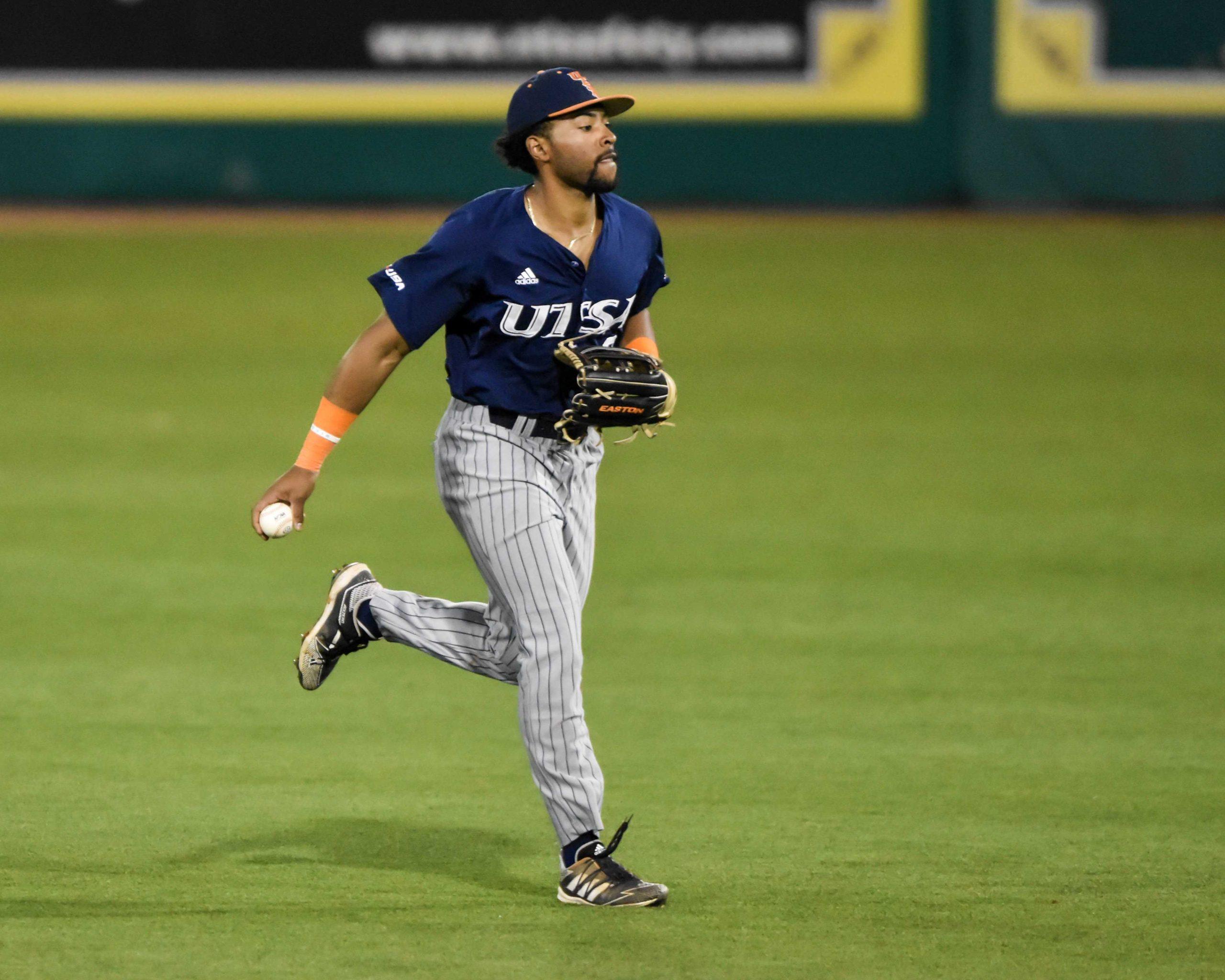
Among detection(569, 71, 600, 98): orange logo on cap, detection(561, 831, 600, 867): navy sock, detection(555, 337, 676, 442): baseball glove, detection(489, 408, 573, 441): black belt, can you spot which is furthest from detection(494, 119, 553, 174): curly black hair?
detection(561, 831, 600, 867): navy sock

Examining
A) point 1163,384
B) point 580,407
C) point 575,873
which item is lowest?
point 1163,384

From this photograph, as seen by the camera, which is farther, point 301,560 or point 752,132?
point 752,132

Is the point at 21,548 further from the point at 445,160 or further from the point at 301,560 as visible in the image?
the point at 445,160

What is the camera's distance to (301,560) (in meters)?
8.16

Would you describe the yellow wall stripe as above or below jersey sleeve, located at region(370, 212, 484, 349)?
below

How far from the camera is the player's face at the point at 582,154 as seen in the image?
4.50m

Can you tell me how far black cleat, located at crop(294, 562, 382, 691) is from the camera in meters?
5.01

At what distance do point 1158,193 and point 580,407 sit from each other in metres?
15.2

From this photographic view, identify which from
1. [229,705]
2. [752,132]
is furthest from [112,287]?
[229,705]

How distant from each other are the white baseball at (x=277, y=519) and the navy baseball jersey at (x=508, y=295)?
1.63 feet

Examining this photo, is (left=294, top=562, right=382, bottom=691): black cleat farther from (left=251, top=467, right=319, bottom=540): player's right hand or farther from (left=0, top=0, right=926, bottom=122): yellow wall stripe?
(left=0, top=0, right=926, bottom=122): yellow wall stripe

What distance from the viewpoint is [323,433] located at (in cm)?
461

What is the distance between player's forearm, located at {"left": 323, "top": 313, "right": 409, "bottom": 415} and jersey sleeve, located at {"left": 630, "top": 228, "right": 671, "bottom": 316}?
65 centimetres

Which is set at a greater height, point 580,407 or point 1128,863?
point 580,407
